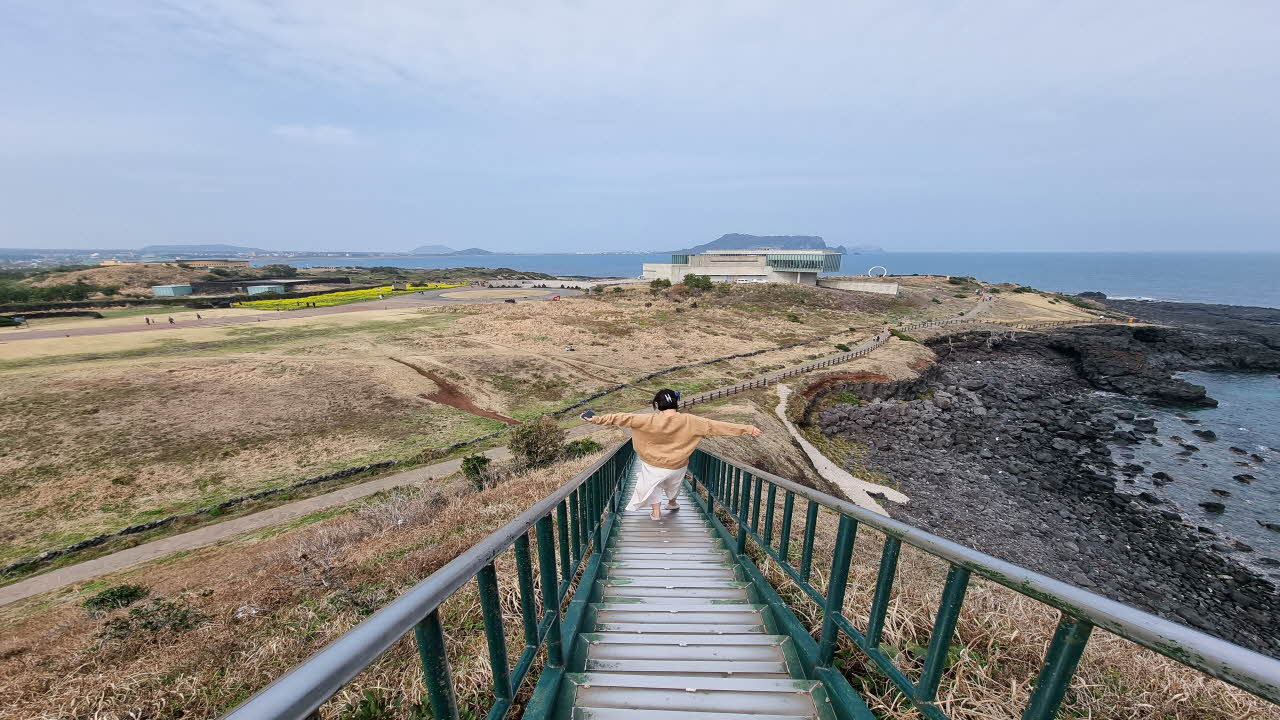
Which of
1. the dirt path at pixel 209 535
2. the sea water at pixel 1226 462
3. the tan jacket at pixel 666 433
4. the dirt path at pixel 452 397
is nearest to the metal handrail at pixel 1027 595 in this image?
the tan jacket at pixel 666 433

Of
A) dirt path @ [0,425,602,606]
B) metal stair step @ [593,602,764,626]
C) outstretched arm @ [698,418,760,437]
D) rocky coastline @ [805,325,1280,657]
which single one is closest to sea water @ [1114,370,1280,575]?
rocky coastline @ [805,325,1280,657]

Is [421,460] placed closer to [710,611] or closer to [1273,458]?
[710,611]

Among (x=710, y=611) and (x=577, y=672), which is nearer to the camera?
(x=577, y=672)

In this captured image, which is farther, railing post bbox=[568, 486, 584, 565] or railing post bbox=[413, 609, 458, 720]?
railing post bbox=[568, 486, 584, 565]

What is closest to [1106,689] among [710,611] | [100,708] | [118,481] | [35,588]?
Answer: [710,611]

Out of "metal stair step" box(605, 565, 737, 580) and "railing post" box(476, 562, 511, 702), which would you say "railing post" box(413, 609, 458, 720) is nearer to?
"railing post" box(476, 562, 511, 702)

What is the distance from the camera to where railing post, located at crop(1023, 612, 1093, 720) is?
1671 mm

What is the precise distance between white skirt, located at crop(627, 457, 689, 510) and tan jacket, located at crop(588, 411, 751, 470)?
10 centimetres

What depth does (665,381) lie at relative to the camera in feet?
99.2

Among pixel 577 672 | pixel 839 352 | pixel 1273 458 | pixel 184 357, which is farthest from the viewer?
pixel 839 352

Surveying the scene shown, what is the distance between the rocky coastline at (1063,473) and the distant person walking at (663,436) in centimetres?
1514

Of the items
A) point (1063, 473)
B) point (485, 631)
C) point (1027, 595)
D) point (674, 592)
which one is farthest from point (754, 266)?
point (1027, 595)

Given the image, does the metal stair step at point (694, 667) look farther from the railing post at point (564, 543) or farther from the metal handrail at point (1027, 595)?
the railing post at point (564, 543)

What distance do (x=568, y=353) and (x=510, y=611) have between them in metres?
31.4
